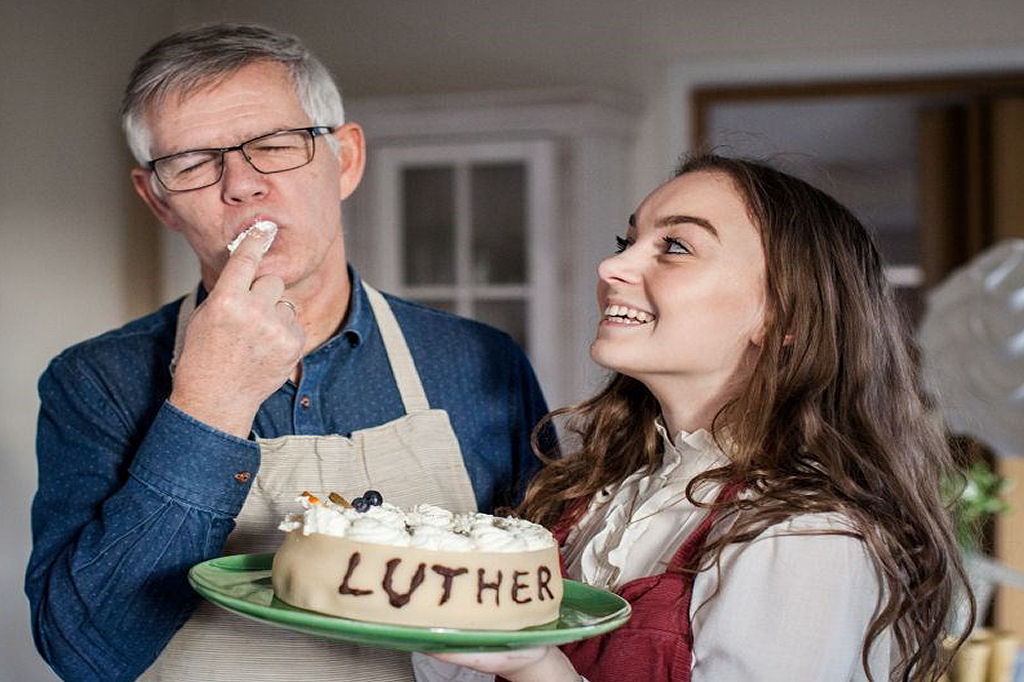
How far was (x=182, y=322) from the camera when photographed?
67.8 inches

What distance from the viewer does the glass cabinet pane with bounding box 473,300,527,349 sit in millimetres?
4070

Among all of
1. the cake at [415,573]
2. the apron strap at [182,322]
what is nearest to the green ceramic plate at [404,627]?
the cake at [415,573]

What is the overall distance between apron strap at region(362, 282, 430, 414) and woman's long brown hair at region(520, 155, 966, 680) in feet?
1.54

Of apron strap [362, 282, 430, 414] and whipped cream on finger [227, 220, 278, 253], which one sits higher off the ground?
whipped cream on finger [227, 220, 278, 253]

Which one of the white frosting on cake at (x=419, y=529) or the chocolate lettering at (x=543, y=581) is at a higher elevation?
the white frosting on cake at (x=419, y=529)

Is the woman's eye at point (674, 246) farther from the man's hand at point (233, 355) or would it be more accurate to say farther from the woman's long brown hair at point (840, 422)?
the man's hand at point (233, 355)

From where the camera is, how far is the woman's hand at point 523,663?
1162mm

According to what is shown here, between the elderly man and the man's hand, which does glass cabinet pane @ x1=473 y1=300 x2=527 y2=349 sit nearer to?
the elderly man

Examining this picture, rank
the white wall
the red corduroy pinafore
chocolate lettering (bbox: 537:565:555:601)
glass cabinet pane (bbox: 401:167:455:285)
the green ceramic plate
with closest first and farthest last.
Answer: the green ceramic plate
chocolate lettering (bbox: 537:565:555:601)
the red corduroy pinafore
the white wall
glass cabinet pane (bbox: 401:167:455:285)

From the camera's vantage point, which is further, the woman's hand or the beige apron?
the beige apron

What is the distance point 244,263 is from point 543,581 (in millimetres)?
530

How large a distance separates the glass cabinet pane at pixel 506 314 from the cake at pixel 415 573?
2.83 meters

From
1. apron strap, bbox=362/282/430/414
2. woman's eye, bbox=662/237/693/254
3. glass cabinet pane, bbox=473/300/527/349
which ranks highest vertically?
woman's eye, bbox=662/237/693/254

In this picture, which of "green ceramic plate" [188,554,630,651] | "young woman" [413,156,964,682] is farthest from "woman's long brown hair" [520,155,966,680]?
"green ceramic plate" [188,554,630,651]
